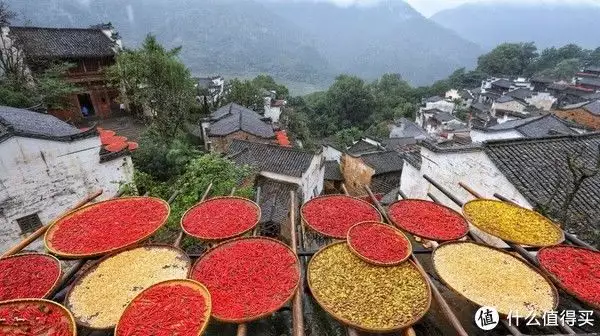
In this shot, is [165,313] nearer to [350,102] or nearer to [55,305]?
[55,305]

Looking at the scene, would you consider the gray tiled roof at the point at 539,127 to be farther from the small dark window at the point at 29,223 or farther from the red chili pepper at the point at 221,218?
the small dark window at the point at 29,223

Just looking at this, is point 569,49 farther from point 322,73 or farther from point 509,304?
point 509,304

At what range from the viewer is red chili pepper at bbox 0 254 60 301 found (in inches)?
149

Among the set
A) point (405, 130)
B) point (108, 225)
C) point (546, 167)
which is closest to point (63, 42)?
Answer: point (108, 225)

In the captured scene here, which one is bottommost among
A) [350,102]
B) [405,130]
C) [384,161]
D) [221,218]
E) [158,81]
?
[405,130]

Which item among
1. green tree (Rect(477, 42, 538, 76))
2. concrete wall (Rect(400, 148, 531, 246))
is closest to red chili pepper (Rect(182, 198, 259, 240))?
concrete wall (Rect(400, 148, 531, 246))

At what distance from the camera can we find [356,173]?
2723cm

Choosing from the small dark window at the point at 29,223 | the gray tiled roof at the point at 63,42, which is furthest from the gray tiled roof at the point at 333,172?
the small dark window at the point at 29,223

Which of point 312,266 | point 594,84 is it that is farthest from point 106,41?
point 594,84

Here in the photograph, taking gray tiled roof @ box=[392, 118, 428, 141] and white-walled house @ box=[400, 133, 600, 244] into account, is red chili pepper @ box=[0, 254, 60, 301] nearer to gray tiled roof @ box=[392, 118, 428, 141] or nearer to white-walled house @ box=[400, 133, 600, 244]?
white-walled house @ box=[400, 133, 600, 244]

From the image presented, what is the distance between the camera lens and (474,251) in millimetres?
4672

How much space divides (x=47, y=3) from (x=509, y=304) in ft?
476

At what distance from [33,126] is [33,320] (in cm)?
1083

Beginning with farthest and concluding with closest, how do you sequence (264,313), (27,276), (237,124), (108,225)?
(237,124) < (108,225) < (27,276) < (264,313)
